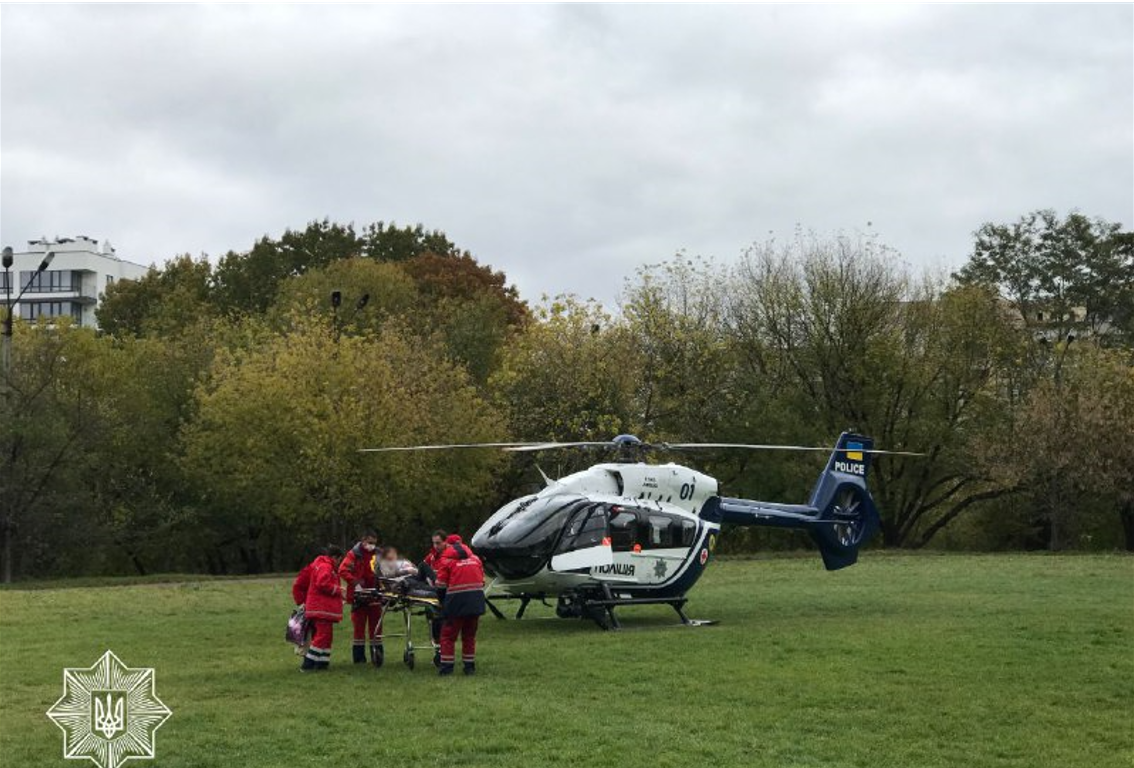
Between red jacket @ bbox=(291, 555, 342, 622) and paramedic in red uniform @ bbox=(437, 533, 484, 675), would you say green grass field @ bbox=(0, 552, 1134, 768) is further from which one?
red jacket @ bbox=(291, 555, 342, 622)

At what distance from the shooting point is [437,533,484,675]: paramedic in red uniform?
52.2ft

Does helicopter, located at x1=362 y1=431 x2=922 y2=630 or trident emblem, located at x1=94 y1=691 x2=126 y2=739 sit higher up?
helicopter, located at x1=362 y1=431 x2=922 y2=630

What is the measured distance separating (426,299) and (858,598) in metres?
37.1

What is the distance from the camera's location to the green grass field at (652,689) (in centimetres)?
1184

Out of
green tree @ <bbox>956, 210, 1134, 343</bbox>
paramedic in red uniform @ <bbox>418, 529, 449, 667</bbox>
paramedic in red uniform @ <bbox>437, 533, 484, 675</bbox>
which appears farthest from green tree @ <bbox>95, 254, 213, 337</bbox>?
paramedic in red uniform @ <bbox>437, 533, 484, 675</bbox>

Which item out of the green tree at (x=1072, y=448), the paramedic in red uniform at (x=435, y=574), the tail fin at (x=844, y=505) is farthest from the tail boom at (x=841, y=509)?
the green tree at (x=1072, y=448)

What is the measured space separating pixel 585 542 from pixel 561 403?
25559mm

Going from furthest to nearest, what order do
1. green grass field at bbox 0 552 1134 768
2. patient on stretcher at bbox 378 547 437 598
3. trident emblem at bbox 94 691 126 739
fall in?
patient on stretcher at bbox 378 547 437 598 → trident emblem at bbox 94 691 126 739 → green grass field at bbox 0 552 1134 768

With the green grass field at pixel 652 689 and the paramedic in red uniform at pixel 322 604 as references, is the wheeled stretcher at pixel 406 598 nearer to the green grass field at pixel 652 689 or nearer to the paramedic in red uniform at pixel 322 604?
the green grass field at pixel 652 689

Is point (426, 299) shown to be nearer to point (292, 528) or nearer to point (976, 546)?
point (292, 528)

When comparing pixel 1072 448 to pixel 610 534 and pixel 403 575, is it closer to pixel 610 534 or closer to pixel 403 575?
pixel 610 534

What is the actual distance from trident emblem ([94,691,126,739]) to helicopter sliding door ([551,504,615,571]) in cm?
849

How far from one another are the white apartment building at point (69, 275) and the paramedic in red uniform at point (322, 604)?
96692mm

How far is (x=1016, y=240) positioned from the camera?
60.3 meters
